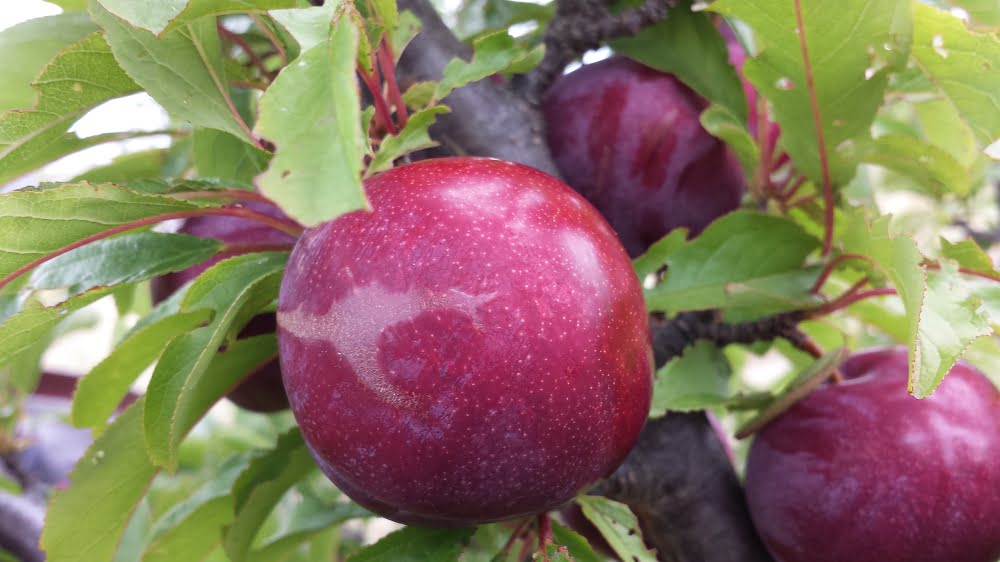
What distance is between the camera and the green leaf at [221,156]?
693 mm

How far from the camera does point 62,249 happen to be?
1.62 ft

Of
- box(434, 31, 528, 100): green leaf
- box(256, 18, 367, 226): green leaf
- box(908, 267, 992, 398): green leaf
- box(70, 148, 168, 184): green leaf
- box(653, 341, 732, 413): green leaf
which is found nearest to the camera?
box(256, 18, 367, 226): green leaf

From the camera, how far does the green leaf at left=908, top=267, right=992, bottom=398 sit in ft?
1.37

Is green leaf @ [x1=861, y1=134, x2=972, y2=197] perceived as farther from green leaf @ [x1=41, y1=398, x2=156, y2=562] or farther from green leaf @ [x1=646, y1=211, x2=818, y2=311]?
green leaf @ [x1=41, y1=398, x2=156, y2=562]

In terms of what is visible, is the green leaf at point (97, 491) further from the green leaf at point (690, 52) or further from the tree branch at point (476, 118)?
the green leaf at point (690, 52)

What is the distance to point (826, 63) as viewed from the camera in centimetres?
60

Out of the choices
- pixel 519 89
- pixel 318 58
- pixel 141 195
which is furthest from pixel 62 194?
pixel 519 89

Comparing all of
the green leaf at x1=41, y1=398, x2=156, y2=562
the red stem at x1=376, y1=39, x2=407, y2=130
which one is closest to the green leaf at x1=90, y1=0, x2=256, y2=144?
the red stem at x1=376, y1=39, x2=407, y2=130

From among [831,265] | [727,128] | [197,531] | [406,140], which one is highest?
[406,140]

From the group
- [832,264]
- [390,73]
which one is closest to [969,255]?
[832,264]

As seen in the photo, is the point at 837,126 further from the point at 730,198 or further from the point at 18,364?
the point at 18,364

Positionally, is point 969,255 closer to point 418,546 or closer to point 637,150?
point 637,150

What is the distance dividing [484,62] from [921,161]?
402 millimetres

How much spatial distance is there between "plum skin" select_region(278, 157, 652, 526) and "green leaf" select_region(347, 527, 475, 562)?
0.32ft
